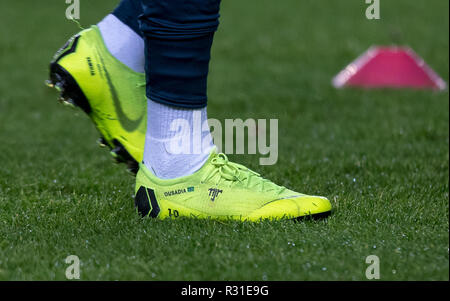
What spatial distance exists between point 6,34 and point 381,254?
598cm

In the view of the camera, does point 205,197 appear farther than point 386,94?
No

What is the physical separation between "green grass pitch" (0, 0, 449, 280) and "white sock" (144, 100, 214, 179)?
7.5 inches

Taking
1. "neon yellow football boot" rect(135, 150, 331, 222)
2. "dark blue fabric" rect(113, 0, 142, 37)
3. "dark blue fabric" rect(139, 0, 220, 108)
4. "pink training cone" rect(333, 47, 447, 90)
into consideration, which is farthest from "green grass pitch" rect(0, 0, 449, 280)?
"dark blue fabric" rect(113, 0, 142, 37)

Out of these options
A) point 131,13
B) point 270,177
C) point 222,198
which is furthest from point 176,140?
point 270,177

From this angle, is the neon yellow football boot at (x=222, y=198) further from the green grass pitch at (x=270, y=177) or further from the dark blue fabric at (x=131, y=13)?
the dark blue fabric at (x=131, y=13)

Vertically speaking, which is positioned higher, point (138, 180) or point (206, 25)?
point (206, 25)

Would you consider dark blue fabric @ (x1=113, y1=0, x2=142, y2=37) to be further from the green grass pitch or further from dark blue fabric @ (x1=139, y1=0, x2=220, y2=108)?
the green grass pitch

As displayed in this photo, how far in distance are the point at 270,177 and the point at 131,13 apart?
0.88 meters

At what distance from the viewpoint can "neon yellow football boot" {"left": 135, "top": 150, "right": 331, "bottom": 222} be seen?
2.18 m

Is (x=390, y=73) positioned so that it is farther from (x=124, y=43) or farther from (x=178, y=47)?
(x=178, y=47)
